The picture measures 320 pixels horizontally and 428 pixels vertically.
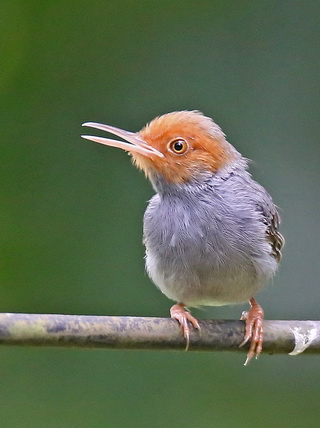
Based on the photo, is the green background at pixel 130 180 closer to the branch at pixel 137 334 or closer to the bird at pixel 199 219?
the bird at pixel 199 219

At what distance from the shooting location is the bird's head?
4020 mm

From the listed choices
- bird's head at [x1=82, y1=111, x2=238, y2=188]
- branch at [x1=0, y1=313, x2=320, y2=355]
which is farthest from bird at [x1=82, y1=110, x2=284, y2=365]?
branch at [x1=0, y1=313, x2=320, y2=355]

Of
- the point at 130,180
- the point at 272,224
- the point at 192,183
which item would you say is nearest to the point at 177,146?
the point at 192,183

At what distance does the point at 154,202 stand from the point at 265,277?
684 mm

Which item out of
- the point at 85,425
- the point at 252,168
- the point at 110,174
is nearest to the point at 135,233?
the point at 110,174

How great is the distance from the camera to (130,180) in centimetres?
571

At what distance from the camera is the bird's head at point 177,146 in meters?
4.02

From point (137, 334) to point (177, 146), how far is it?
1.25 meters

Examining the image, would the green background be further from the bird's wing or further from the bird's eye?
the bird's eye

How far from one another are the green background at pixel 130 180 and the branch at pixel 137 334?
5.60 ft

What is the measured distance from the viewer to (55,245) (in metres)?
5.60

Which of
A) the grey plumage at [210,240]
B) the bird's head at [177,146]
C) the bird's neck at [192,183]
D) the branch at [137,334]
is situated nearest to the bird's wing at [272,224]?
the grey plumage at [210,240]

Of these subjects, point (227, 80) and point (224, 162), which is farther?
point (227, 80)

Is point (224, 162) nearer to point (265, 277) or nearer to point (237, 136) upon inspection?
point (265, 277)
